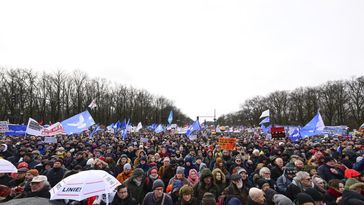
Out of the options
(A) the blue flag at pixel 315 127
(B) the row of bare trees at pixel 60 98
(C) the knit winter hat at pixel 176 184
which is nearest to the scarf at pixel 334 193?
(C) the knit winter hat at pixel 176 184

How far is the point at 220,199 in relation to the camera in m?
5.05

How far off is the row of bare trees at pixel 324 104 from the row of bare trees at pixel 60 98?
43.3 m

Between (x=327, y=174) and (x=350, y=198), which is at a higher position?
(x=350, y=198)

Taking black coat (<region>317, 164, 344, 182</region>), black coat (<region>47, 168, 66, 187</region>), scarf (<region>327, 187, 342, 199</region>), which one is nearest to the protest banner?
black coat (<region>317, 164, 344, 182</region>)

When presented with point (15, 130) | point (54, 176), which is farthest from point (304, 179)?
point (15, 130)

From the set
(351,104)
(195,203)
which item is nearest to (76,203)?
(195,203)

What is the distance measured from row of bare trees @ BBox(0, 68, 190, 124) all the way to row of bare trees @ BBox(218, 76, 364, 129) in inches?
1706

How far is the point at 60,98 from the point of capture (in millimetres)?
55250

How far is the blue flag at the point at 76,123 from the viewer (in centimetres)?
1392

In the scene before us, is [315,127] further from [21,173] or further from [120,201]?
[21,173]

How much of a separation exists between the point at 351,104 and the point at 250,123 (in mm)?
47830

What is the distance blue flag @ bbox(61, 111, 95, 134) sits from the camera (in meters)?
13.9

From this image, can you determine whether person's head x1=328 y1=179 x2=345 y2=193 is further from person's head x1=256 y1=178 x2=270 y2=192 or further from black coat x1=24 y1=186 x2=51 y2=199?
black coat x1=24 y1=186 x2=51 y2=199

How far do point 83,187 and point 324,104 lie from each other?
7400 centimetres
